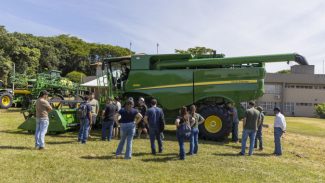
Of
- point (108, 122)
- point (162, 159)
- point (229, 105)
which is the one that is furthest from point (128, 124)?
point (229, 105)

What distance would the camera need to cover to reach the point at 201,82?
15773 mm

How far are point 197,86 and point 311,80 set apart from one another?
182 feet

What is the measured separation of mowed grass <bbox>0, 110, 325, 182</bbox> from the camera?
8.66 meters

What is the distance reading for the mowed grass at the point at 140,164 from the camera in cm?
866

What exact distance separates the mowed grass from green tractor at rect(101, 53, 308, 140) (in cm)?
222

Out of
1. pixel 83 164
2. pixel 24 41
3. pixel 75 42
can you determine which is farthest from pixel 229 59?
pixel 75 42

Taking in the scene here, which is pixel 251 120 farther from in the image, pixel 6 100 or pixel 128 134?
pixel 6 100

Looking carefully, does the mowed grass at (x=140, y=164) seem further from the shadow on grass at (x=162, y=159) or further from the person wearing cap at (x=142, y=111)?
the person wearing cap at (x=142, y=111)

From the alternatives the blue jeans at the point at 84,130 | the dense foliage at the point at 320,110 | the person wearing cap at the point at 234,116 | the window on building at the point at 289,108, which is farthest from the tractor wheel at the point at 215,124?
the window on building at the point at 289,108

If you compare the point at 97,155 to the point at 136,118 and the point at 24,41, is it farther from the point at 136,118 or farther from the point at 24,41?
the point at 24,41

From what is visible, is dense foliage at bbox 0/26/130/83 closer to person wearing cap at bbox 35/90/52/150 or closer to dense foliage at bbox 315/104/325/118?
person wearing cap at bbox 35/90/52/150

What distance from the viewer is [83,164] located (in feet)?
31.8

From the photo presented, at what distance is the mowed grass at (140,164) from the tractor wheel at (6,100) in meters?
13.5

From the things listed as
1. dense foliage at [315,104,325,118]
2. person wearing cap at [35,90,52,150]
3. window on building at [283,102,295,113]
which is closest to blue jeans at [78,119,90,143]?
person wearing cap at [35,90,52,150]
